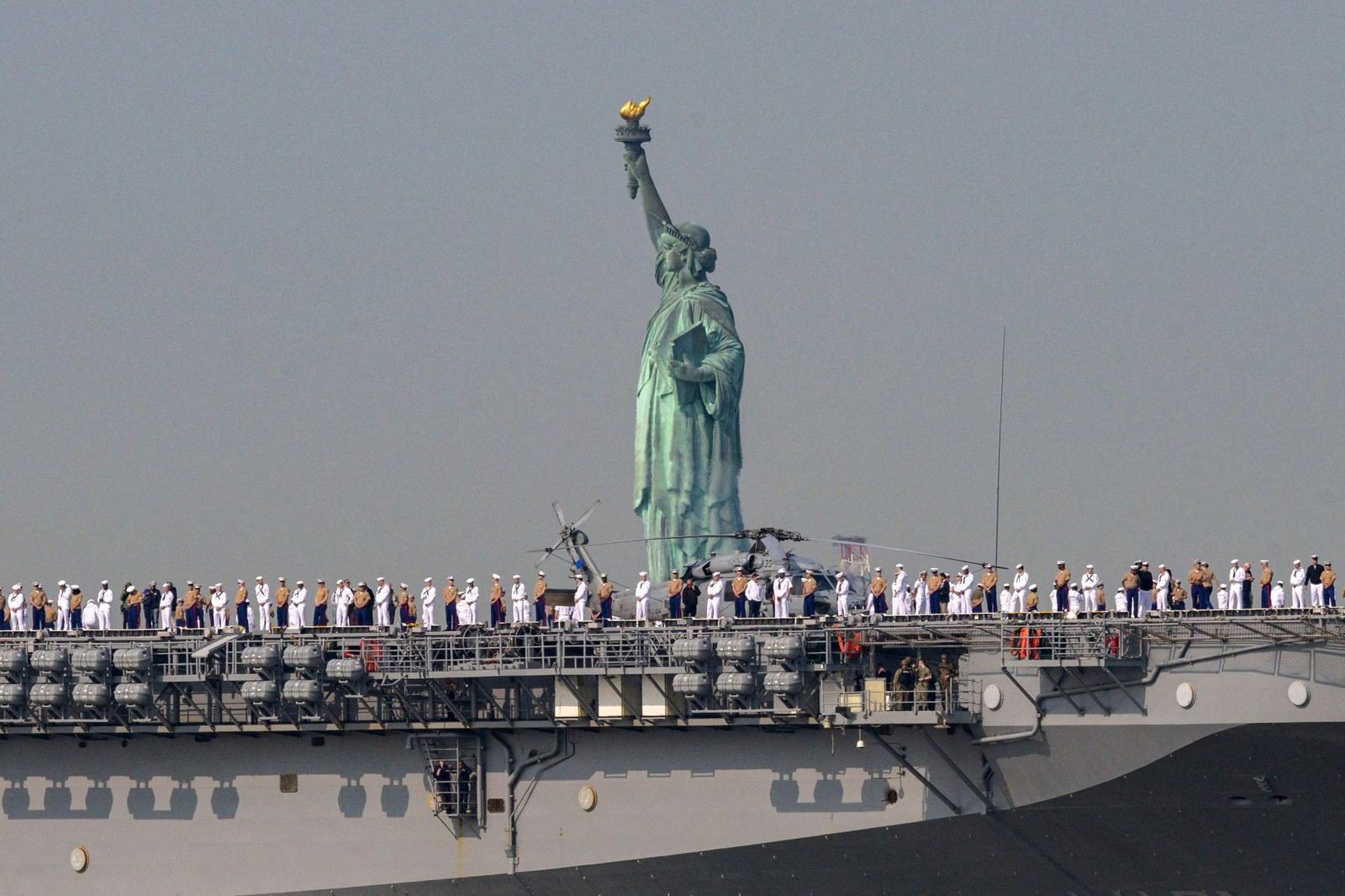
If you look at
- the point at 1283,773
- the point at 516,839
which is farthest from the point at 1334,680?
the point at 516,839

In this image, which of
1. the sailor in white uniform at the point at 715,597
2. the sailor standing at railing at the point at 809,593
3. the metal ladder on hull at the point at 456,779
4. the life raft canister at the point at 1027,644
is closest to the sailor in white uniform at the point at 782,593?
the sailor standing at railing at the point at 809,593

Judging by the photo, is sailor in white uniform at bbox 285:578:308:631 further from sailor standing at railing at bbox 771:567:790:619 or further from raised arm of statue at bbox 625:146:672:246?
raised arm of statue at bbox 625:146:672:246

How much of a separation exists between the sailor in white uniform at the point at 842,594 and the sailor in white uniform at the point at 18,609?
16.7 meters

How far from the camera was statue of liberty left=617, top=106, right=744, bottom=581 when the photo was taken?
184 feet

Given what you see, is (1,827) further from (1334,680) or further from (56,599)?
(1334,680)

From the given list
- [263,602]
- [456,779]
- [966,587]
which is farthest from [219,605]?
[966,587]

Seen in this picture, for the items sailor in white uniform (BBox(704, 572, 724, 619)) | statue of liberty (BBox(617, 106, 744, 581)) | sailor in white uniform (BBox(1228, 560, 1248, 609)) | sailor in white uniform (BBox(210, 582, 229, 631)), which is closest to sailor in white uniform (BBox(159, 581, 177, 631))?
sailor in white uniform (BBox(210, 582, 229, 631))

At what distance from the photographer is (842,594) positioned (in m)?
40.1

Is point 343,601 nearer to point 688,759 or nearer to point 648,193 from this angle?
point 688,759

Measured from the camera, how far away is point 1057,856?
35688 mm

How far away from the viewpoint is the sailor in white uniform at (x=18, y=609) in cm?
4425

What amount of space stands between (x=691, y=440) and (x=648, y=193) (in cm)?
720

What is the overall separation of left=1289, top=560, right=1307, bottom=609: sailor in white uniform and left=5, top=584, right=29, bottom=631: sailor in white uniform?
81.2ft

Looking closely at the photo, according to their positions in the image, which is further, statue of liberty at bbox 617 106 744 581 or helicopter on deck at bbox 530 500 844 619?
statue of liberty at bbox 617 106 744 581
